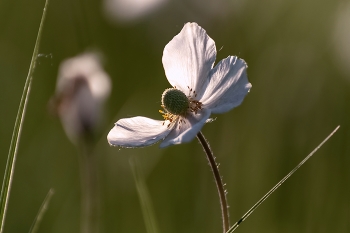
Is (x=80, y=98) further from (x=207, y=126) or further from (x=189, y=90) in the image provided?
(x=207, y=126)

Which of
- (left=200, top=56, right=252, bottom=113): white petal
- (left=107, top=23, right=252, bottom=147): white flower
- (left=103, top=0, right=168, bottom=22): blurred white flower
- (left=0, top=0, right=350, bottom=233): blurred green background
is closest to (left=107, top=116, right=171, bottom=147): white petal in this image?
(left=107, top=23, right=252, bottom=147): white flower

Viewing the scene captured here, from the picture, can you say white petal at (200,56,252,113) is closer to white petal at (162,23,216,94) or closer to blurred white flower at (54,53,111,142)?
white petal at (162,23,216,94)

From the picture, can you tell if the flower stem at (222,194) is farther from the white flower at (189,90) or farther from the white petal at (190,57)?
the white petal at (190,57)

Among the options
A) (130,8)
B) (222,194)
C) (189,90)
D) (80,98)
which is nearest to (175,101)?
(189,90)

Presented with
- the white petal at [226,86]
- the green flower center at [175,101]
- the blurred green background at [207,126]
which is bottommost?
the blurred green background at [207,126]

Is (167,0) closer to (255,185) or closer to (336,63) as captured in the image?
(336,63)

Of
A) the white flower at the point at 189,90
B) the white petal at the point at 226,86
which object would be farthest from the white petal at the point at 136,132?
the white petal at the point at 226,86
